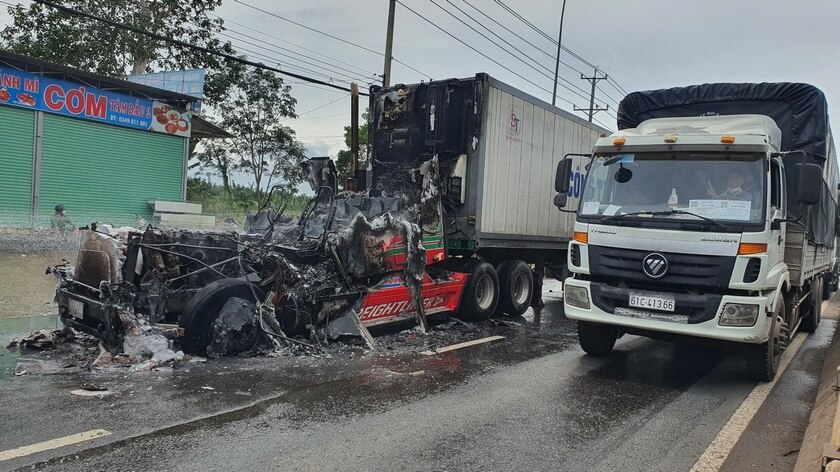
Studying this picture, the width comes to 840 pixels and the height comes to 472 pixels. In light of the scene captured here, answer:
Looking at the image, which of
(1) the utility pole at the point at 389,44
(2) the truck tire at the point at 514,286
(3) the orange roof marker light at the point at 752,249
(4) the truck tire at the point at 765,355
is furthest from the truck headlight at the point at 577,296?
(1) the utility pole at the point at 389,44

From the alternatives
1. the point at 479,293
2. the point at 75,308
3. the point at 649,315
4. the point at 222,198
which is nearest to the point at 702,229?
the point at 649,315

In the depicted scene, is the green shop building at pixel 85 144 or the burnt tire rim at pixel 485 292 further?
the green shop building at pixel 85 144

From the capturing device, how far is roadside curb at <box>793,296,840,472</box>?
3.68m

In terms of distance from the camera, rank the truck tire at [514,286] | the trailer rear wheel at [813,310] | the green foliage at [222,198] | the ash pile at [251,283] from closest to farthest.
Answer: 1. the ash pile at [251,283]
2. the trailer rear wheel at [813,310]
3. the truck tire at [514,286]
4. the green foliage at [222,198]

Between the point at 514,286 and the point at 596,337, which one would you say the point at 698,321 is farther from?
the point at 514,286

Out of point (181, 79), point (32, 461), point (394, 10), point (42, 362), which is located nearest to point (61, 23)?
point (181, 79)

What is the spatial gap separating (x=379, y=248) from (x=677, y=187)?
3.60 meters

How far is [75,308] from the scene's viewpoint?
21.3 feet

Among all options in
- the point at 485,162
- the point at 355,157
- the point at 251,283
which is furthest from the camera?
the point at 355,157

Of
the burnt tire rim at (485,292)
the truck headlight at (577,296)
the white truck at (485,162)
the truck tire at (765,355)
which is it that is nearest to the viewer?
the truck tire at (765,355)

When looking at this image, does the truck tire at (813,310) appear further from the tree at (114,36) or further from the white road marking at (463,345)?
the tree at (114,36)

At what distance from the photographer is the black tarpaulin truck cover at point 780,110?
23.1 feet

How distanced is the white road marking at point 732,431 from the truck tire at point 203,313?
4.85 m

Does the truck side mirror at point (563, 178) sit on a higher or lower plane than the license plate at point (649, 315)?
higher
